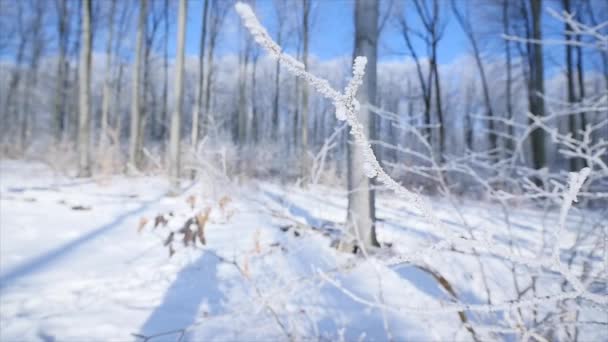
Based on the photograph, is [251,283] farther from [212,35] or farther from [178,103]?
[212,35]

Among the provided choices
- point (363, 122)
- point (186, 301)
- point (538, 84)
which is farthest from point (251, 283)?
point (538, 84)

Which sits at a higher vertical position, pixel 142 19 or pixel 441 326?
pixel 142 19

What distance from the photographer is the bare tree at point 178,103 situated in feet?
15.9

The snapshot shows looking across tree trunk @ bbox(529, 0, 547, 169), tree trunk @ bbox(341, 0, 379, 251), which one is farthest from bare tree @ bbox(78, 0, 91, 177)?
tree trunk @ bbox(529, 0, 547, 169)

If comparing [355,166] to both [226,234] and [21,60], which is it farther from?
[21,60]

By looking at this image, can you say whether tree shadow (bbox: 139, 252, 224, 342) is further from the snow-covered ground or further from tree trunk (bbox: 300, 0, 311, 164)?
tree trunk (bbox: 300, 0, 311, 164)

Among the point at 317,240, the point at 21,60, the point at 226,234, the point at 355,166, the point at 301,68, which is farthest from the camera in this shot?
the point at 21,60

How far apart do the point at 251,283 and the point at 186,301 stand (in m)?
0.70

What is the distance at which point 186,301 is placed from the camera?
1.60 m

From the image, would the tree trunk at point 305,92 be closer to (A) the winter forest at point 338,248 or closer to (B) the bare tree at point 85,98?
(A) the winter forest at point 338,248

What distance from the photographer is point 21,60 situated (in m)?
18.4

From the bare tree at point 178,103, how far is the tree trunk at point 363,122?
126 inches

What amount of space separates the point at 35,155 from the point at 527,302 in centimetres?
1219

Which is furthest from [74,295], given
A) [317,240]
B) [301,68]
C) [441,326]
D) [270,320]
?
[301,68]
